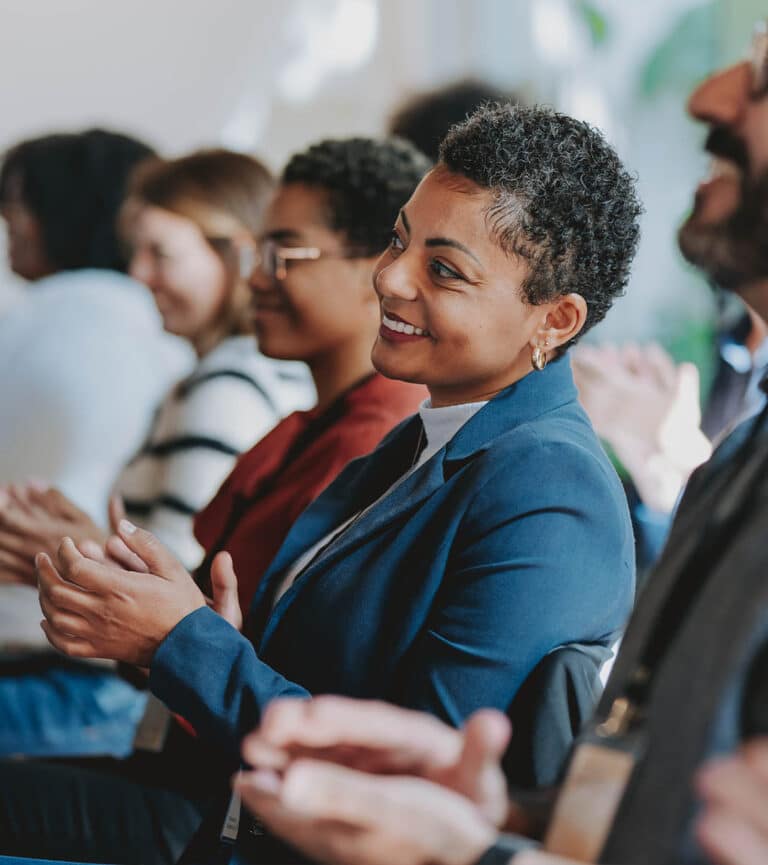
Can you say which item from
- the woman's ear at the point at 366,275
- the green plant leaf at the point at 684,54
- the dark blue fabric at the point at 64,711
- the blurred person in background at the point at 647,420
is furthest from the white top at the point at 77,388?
the green plant leaf at the point at 684,54

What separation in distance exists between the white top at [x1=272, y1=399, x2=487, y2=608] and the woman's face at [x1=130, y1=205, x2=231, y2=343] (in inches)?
43.9

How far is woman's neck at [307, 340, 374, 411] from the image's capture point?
1733 mm

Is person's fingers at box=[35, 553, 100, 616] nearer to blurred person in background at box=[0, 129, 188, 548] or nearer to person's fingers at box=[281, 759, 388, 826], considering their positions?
person's fingers at box=[281, 759, 388, 826]

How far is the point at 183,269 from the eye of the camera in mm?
2346

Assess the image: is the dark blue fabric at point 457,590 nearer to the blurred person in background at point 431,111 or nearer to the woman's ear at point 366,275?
the woman's ear at point 366,275

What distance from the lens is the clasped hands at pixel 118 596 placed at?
3.76 ft

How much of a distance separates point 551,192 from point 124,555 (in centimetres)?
56

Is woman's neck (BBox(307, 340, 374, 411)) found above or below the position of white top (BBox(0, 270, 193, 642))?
above

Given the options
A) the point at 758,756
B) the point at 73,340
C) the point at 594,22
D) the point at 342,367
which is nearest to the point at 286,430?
the point at 342,367

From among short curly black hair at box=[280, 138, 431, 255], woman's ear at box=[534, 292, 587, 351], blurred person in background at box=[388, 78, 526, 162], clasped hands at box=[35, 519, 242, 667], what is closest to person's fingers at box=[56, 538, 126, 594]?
clasped hands at box=[35, 519, 242, 667]

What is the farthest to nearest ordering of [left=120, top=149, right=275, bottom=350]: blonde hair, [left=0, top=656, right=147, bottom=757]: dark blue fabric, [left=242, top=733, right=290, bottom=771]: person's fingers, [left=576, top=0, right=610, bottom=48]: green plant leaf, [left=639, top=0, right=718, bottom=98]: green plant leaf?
[left=576, top=0, right=610, bottom=48]: green plant leaf, [left=639, top=0, right=718, bottom=98]: green plant leaf, [left=120, top=149, right=275, bottom=350]: blonde hair, [left=0, top=656, right=147, bottom=757]: dark blue fabric, [left=242, top=733, right=290, bottom=771]: person's fingers

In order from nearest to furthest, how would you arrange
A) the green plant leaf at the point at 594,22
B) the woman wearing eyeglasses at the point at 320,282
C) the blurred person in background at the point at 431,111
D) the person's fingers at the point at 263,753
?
1. the person's fingers at the point at 263,753
2. the woman wearing eyeglasses at the point at 320,282
3. the blurred person in background at the point at 431,111
4. the green plant leaf at the point at 594,22

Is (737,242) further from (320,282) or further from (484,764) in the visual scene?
(320,282)

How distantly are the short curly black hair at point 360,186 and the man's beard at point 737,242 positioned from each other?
79 centimetres
